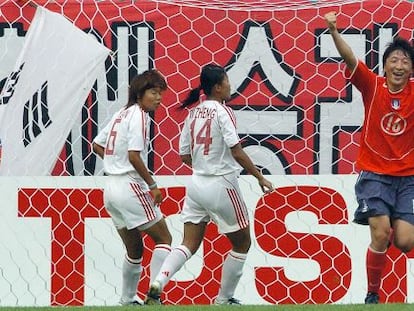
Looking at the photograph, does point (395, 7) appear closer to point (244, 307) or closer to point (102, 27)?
point (102, 27)

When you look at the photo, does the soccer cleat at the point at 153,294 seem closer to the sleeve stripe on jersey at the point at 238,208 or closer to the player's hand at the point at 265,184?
the sleeve stripe on jersey at the point at 238,208

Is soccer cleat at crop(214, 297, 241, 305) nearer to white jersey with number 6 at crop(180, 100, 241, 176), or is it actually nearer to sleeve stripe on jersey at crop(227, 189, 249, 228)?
sleeve stripe on jersey at crop(227, 189, 249, 228)

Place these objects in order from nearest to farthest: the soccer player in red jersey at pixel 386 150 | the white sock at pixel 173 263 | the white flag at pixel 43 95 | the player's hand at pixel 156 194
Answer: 1. the soccer player in red jersey at pixel 386 150
2. the white sock at pixel 173 263
3. the player's hand at pixel 156 194
4. the white flag at pixel 43 95

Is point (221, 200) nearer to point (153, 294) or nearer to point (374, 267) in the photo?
point (153, 294)

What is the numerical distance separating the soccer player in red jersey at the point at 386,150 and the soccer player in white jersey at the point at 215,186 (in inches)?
28.8

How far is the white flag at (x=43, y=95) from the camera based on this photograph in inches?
A: 352

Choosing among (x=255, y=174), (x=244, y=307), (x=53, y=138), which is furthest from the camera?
(x=53, y=138)

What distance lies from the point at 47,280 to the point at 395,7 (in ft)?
8.88

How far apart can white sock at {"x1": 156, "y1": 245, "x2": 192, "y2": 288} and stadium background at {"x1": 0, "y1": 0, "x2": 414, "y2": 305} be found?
68 centimetres

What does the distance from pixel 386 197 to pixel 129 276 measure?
1.67 m

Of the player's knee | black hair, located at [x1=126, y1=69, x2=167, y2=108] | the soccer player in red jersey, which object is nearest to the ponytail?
black hair, located at [x1=126, y1=69, x2=167, y2=108]

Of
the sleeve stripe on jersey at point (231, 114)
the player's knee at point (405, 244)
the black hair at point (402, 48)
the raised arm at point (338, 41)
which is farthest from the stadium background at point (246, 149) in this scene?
the player's knee at point (405, 244)

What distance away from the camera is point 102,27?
29.5 ft

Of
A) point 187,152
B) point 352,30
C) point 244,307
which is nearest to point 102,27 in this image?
point 187,152
